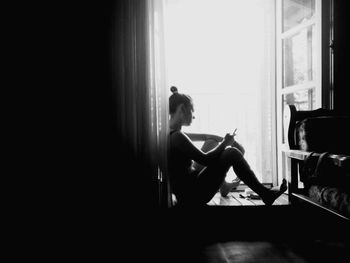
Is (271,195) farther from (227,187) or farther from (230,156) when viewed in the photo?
(227,187)

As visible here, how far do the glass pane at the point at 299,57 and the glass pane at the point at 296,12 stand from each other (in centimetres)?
10

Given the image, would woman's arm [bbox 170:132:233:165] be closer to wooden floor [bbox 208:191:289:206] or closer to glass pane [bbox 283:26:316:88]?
wooden floor [bbox 208:191:289:206]

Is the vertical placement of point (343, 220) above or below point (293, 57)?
below

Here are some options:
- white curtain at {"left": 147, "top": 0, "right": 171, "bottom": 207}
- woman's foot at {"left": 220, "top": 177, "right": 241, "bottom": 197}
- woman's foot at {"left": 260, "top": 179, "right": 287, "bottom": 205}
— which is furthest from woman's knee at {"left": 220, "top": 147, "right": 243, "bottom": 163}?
woman's foot at {"left": 220, "top": 177, "right": 241, "bottom": 197}

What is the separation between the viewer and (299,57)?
2.66 metres

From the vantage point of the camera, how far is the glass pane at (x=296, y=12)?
2.49 metres

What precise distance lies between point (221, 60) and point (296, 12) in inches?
37.7

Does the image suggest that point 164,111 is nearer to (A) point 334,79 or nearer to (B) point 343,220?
(B) point 343,220

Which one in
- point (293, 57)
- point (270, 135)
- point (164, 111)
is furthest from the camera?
point (270, 135)

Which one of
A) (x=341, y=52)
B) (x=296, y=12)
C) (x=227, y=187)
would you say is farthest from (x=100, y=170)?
(x=296, y=12)

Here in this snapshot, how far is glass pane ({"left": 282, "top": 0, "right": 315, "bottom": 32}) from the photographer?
98.2 inches

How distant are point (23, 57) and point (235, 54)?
2345 millimetres

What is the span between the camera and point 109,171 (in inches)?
67.3

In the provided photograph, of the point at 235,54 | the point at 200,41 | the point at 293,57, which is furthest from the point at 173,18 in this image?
the point at 293,57
